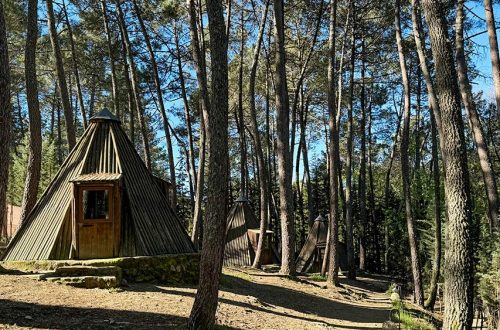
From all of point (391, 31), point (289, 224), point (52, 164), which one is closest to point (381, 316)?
point (289, 224)

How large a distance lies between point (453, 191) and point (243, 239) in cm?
1454

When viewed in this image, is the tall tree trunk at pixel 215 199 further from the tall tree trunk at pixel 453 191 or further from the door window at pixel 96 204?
the door window at pixel 96 204

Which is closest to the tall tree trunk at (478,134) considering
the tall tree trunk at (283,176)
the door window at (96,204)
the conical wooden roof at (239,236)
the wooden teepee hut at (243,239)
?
the tall tree trunk at (283,176)

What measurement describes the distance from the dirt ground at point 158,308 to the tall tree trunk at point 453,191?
2.31m

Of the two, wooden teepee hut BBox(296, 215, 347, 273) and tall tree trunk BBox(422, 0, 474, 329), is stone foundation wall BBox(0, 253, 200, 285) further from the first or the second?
wooden teepee hut BBox(296, 215, 347, 273)

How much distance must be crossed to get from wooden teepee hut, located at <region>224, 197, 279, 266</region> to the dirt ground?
8043 mm

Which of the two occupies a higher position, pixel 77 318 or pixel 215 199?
pixel 215 199

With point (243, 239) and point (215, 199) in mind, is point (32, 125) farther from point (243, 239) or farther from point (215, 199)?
point (243, 239)

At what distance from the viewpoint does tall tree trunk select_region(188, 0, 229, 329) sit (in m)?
6.13

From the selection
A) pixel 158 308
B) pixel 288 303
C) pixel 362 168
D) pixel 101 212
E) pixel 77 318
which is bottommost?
pixel 288 303

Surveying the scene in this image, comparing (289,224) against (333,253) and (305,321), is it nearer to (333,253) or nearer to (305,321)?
(333,253)

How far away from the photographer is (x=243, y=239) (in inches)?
828

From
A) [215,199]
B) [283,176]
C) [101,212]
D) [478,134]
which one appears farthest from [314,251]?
[215,199]

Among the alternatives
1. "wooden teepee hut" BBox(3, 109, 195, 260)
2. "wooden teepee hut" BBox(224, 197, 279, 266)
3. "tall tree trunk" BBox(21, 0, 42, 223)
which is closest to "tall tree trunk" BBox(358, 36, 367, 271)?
"wooden teepee hut" BBox(224, 197, 279, 266)
